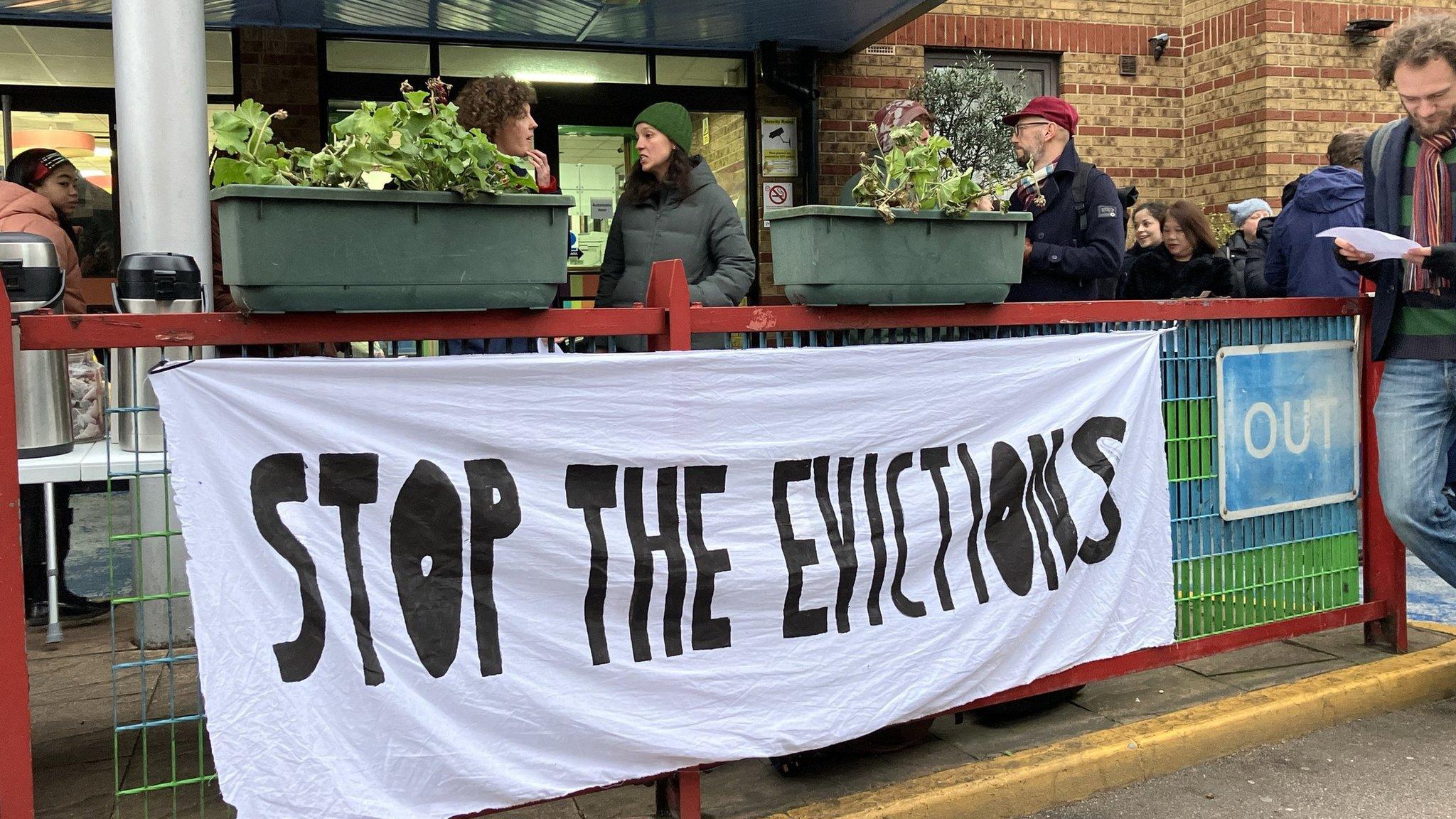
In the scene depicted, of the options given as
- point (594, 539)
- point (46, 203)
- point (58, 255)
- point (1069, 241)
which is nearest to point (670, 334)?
point (594, 539)

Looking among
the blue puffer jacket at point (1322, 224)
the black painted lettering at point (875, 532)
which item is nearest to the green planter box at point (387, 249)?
the black painted lettering at point (875, 532)

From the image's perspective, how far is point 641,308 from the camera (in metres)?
3.07

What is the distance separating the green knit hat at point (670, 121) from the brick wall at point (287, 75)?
14.9 feet

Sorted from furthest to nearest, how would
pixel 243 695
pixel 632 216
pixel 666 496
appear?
pixel 632 216 < pixel 666 496 < pixel 243 695

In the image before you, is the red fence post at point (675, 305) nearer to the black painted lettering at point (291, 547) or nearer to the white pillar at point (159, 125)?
the black painted lettering at point (291, 547)

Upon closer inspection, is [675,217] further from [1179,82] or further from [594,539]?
[1179,82]

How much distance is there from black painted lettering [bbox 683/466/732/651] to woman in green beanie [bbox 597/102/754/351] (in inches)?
56.3

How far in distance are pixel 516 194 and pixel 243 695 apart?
124 centimetres

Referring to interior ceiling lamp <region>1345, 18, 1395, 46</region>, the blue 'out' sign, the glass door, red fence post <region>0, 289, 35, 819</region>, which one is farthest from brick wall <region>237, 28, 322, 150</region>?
interior ceiling lamp <region>1345, 18, 1395, 46</region>

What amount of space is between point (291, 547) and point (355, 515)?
0.49 ft

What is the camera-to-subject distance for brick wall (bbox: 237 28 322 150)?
27.0ft

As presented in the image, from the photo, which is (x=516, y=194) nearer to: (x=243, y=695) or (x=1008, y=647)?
(x=243, y=695)

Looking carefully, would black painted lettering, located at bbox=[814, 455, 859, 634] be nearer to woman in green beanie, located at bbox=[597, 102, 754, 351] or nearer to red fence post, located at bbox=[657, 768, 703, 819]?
red fence post, located at bbox=[657, 768, 703, 819]

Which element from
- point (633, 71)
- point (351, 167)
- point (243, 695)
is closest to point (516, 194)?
point (351, 167)
